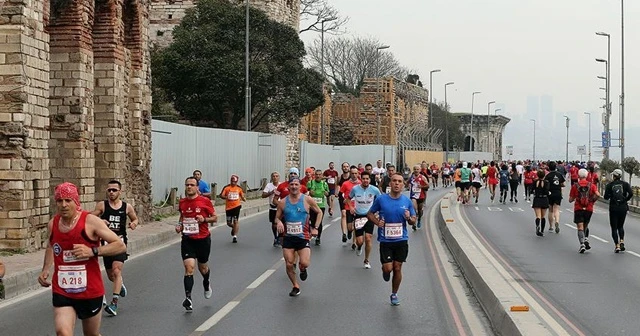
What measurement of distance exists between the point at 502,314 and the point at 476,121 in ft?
401

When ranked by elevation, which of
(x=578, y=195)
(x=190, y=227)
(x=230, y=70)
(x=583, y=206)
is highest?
(x=230, y=70)

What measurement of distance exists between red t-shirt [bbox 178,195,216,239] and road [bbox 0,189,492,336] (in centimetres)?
89

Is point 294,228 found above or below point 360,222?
above

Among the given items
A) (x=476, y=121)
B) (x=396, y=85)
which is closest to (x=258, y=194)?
(x=396, y=85)

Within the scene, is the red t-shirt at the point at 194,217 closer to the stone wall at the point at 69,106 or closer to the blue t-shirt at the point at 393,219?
the blue t-shirt at the point at 393,219

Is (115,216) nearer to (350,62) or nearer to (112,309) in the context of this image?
(112,309)

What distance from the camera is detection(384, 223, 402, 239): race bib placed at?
11.7 metres

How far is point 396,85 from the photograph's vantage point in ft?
269

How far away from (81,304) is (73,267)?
1.04ft

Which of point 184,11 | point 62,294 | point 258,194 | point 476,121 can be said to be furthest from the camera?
point 476,121

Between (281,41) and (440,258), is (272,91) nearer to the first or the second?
(281,41)

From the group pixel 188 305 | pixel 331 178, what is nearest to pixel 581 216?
pixel 331 178

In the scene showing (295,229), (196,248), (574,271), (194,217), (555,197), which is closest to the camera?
(196,248)

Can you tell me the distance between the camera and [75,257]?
7043 millimetres
